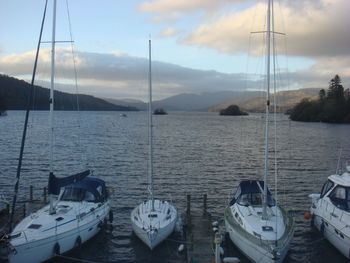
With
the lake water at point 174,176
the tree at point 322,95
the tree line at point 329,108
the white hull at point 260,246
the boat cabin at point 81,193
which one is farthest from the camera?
the tree at point 322,95

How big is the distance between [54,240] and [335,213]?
632 inches

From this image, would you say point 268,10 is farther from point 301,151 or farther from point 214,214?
point 301,151

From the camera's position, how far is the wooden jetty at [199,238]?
59.0 feet

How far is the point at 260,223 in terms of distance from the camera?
18.2 metres

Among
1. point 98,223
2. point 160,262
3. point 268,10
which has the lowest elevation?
point 160,262

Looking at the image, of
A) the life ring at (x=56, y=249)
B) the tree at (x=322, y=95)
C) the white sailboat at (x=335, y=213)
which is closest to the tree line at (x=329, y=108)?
the tree at (x=322, y=95)

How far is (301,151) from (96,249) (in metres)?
50.1

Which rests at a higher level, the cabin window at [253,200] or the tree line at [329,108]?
the tree line at [329,108]

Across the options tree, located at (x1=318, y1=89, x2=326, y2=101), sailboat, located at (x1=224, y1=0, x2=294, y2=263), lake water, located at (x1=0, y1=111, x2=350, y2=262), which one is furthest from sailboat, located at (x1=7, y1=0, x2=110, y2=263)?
tree, located at (x1=318, y1=89, x2=326, y2=101)

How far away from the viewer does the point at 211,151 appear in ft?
201

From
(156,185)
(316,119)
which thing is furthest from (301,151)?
(316,119)

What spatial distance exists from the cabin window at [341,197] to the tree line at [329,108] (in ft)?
486

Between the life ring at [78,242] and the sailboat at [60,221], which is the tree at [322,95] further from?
the life ring at [78,242]

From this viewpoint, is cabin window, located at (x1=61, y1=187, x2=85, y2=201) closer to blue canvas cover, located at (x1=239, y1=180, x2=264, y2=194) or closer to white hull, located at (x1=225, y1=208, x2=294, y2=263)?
white hull, located at (x1=225, y1=208, x2=294, y2=263)
